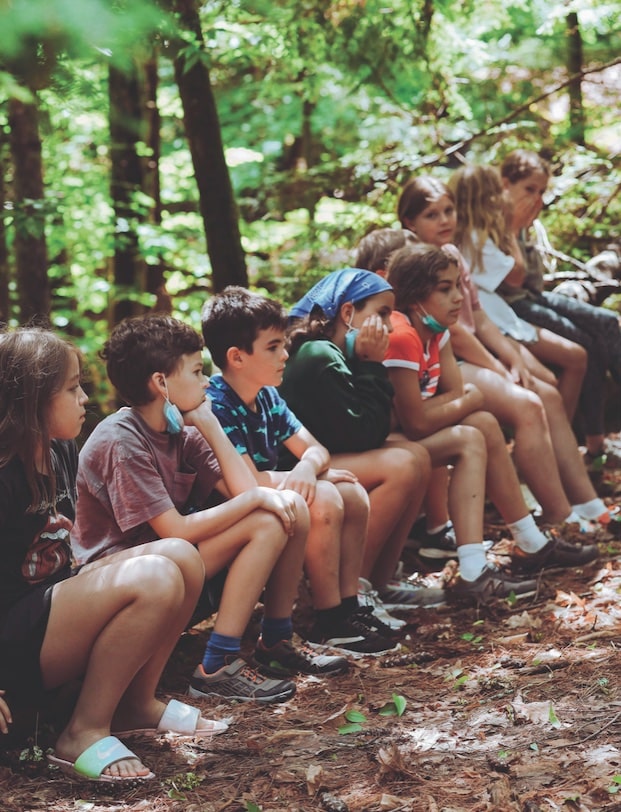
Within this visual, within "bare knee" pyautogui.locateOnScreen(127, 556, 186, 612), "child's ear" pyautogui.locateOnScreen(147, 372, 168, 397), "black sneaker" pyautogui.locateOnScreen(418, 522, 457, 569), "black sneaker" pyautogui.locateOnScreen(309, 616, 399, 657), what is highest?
"child's ear" pyautogui.locateOnScreen(147, 372, 168, 397)

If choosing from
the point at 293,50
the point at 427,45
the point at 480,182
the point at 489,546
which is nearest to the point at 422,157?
the point at 427,45

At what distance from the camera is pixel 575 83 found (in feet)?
26.4

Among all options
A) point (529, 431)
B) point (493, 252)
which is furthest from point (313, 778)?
point (493, 252)

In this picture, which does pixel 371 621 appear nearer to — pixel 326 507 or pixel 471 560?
pixel 326 507

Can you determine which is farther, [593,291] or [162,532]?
[593,291]

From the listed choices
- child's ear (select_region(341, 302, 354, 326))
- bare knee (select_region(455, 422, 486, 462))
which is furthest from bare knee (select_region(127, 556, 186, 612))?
bare knee (select_region(455, 422, 486, 462))

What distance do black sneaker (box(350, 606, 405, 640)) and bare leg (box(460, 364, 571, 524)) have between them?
1.40 metres

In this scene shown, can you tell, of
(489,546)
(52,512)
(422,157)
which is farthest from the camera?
(422,157)

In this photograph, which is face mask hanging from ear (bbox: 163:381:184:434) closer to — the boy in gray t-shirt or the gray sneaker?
the boy in gray t-shirt

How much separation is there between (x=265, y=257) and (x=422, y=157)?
3935 millimetres

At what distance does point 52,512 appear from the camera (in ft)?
8.73

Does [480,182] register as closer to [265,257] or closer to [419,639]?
[419,639]

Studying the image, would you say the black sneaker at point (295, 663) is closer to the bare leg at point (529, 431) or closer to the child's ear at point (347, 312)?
the child's ear at point (347, 312)

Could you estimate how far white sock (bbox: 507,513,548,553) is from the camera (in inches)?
174
